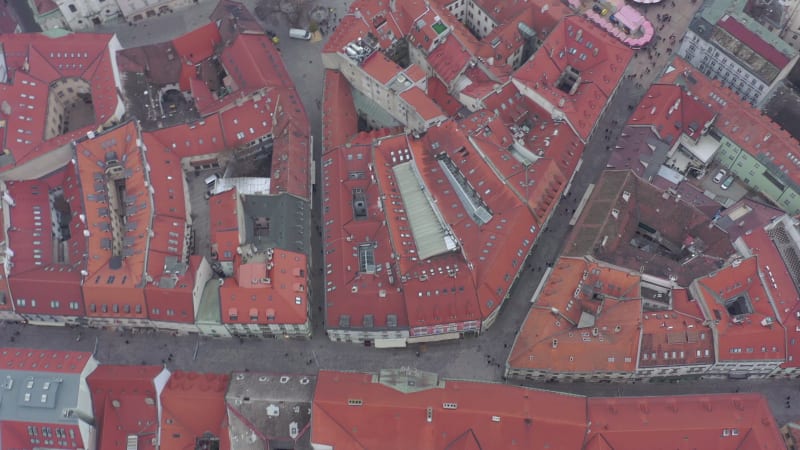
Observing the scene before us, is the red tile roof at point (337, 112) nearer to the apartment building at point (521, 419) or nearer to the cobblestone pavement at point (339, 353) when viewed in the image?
the cobblestone pavement at point (339, 353)

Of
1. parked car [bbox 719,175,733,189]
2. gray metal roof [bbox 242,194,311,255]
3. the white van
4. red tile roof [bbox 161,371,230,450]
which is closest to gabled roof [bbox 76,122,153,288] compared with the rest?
gray metal roof [bbox 242,194,311,255]

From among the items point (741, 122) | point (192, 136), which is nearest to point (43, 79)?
point (192, 136)

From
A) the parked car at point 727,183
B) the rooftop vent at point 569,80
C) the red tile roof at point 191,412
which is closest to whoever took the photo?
the red tile roof at point 191,412

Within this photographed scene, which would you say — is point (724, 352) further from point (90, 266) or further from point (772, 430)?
point (90, 266)

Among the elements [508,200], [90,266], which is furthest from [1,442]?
[508,200]

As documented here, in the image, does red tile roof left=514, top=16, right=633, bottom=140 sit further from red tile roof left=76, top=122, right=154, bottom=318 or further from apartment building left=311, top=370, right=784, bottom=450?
red tile roof left=76, top=122, right=154, bottom=318

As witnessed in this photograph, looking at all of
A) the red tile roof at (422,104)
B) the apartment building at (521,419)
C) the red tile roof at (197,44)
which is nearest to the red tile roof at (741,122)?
the red tile roof at (422,104)
